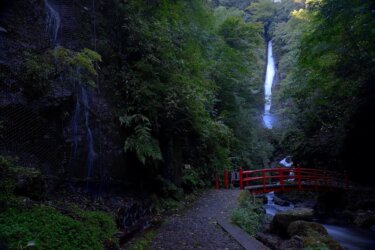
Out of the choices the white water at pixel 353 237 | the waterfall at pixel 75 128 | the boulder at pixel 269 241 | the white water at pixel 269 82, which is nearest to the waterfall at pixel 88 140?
the waterfall at pixel 75 128

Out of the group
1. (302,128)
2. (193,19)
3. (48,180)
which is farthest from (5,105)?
(302,128)

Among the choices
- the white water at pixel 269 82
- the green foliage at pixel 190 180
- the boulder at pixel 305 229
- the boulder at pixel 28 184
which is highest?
the white water at pixel 269 82

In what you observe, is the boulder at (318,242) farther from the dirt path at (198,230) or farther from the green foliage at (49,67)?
the green foliage at (49,67)

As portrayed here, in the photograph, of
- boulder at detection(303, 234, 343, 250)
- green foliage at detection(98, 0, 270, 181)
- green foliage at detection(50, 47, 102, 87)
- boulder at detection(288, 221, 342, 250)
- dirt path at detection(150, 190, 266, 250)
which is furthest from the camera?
green foliage at detection(98, 0, 270, 181)

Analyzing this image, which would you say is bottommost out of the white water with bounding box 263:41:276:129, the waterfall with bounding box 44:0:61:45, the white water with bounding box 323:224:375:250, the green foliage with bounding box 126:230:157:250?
the white water with bounding box 323:224:375:250

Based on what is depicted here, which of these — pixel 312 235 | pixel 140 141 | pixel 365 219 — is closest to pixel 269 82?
pixel 365 219

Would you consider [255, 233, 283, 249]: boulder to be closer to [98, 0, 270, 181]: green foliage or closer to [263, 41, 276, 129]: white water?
[98, 0, 270, 181]: green foliage

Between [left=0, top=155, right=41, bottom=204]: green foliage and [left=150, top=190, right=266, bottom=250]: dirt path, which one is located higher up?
[left=0, top=155, right=41, bottom=204]: green foliage

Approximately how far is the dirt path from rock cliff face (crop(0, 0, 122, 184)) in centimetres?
205

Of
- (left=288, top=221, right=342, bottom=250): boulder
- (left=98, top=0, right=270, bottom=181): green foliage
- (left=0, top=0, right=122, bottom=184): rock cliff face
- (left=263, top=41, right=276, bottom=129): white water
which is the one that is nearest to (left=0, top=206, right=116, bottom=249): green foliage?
(left=0, top=0, right=122, bottom=184): rock cliff face

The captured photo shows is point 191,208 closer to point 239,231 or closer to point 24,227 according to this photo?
point 239,231

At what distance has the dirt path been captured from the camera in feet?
19.9

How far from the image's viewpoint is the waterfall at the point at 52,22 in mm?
7441

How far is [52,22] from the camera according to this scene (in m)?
7.55
